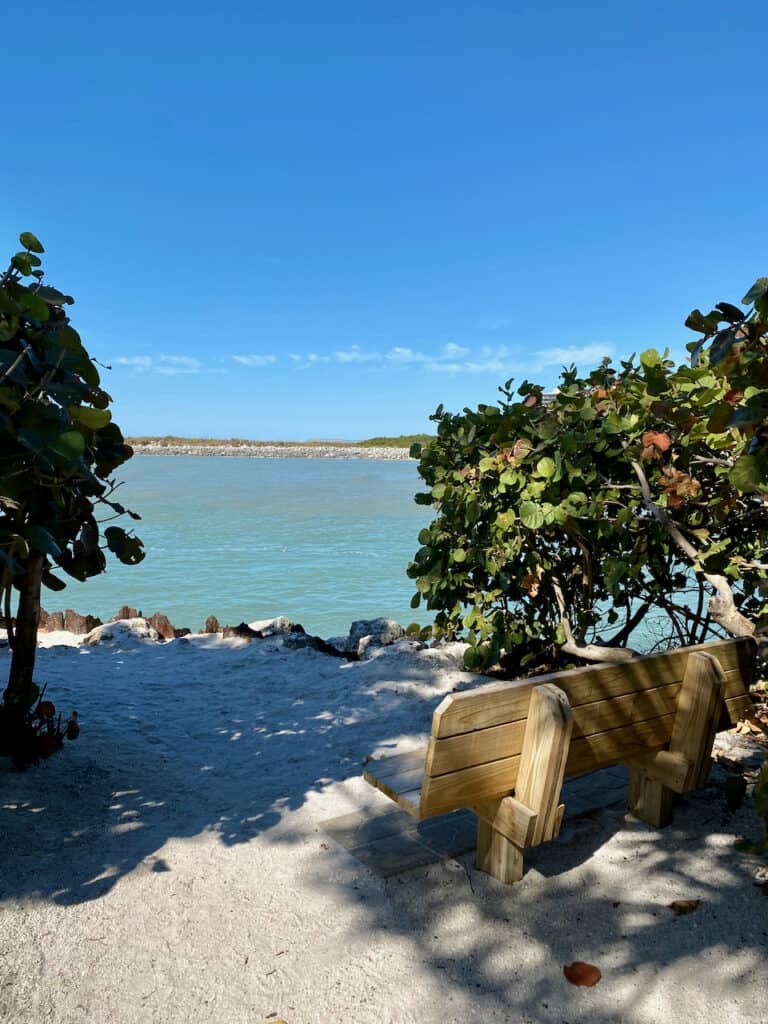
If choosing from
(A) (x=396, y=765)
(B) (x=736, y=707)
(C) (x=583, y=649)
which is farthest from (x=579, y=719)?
(C) (x=583, y=649)

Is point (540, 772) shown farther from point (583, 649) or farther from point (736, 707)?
point (583, 649)

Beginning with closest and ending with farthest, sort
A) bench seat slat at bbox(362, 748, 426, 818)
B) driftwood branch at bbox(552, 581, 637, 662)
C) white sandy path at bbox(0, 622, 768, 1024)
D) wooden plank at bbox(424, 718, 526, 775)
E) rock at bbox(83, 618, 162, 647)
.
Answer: white sandy path at bbox(0, 622, 768, 1024) < wooden plank at bbox(424, 718, 526, 775) < bench seat slat at bbox(362, 748, 426, 818) < driftwood branch at bbox(552, 581, 637, 662) < rock at bbox(83, 618, 162, 647)

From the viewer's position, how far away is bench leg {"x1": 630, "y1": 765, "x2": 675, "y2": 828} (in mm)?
3357

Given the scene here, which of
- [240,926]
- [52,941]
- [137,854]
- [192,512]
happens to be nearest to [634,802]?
[240,926]

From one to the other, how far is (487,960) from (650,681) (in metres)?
1.32

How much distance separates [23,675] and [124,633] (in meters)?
3.81

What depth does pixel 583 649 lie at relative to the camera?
176 inches

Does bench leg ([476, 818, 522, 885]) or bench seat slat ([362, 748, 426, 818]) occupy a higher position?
bench seat slat ([362, 748, 426, 818])

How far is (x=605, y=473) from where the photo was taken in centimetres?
493

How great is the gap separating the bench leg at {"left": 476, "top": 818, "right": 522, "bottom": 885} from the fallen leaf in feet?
2.01

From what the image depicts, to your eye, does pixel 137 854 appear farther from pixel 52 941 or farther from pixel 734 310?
pixel 734 310

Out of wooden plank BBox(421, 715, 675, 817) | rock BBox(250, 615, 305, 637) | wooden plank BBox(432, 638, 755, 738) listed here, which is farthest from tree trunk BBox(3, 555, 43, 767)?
rock BBox(250, 615, 305, 637)

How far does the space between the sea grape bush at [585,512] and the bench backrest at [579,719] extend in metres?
0.41

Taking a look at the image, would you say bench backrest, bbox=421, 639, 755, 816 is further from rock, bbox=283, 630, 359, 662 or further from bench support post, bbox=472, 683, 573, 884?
rock, bbox=283, 630, 359, 662
